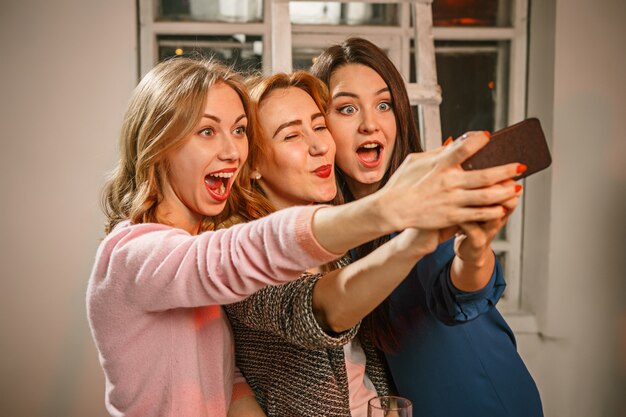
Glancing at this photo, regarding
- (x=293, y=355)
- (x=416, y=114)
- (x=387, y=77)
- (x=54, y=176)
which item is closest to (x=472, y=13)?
(x=416, y=114)

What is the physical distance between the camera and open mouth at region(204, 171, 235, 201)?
140 cm

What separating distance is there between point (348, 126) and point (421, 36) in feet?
3.03

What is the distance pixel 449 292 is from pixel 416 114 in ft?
5.59

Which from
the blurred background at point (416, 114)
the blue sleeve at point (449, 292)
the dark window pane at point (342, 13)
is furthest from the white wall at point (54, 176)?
the blue sleeve at point (449, 292)

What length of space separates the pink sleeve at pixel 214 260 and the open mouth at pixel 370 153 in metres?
0.72

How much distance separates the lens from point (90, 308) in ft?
4.19

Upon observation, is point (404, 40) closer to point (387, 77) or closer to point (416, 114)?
point (416, 114)

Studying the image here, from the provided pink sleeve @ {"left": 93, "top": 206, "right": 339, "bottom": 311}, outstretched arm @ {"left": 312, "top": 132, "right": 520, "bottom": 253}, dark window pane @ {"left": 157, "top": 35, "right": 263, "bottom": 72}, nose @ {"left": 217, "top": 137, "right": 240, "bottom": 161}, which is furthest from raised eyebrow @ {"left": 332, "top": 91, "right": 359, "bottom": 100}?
dark window pane @ {"left": 157, "top": 35, "right": 263, "bottom": 72}

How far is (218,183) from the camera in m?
1.42

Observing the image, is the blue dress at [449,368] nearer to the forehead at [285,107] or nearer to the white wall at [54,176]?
the forehead at [285,107]

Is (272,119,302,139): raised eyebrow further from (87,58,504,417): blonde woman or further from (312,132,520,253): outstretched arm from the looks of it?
(312,132,520,253): outstretched arm

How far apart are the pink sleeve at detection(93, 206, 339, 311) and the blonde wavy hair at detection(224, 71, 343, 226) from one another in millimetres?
402

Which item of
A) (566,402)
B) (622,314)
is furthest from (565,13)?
(566,402)

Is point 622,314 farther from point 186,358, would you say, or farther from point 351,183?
point 186,358
